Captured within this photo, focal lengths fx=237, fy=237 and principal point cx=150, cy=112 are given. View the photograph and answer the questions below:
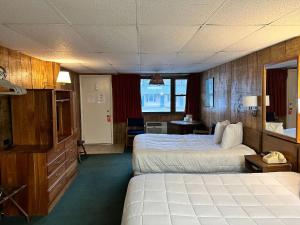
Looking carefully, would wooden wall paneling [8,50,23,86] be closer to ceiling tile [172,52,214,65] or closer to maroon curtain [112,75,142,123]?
ceiling tile [172,52,214,65]

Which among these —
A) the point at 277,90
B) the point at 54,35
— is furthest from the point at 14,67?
the point at 277,90

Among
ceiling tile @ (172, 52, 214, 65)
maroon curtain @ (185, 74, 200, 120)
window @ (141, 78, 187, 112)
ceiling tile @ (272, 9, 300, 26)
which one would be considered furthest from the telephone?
window @ (141, 78, 187, 112)

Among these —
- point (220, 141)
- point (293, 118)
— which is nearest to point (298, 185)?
point (293, 118)

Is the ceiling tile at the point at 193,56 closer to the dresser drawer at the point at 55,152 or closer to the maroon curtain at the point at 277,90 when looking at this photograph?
the maroon curtain at the point at 277,90

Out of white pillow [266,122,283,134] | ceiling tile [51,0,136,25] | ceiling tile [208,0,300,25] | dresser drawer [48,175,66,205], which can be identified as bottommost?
dresser drawer [48,175,66,205]

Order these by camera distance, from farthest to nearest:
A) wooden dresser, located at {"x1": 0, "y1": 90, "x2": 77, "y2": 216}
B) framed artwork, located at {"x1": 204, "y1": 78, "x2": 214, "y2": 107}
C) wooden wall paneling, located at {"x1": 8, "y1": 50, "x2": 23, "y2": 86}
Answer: framed artwork, located at {"x1": 204, "y1": 78, "x2": 214, "y2": 107} → wooden wall paneling, located at {"x1": 8, "y1": 50, "x2": 23, "y2": 86} → wooden dresser, located at {"x1": 0, "y1": 90, "x2": 77, "y2": 216}

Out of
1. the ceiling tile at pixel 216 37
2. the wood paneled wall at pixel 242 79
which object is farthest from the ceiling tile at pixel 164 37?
the wood paneled wall at pixel 242 79

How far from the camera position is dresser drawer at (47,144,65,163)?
127 inches

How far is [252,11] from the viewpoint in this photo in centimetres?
193

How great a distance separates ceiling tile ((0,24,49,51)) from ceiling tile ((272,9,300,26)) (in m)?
2.64

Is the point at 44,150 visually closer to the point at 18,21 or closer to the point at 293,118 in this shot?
the point at 18,21

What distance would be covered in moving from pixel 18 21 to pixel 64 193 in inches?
106

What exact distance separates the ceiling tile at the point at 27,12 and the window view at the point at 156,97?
5.42 m

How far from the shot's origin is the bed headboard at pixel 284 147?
2.89 m
